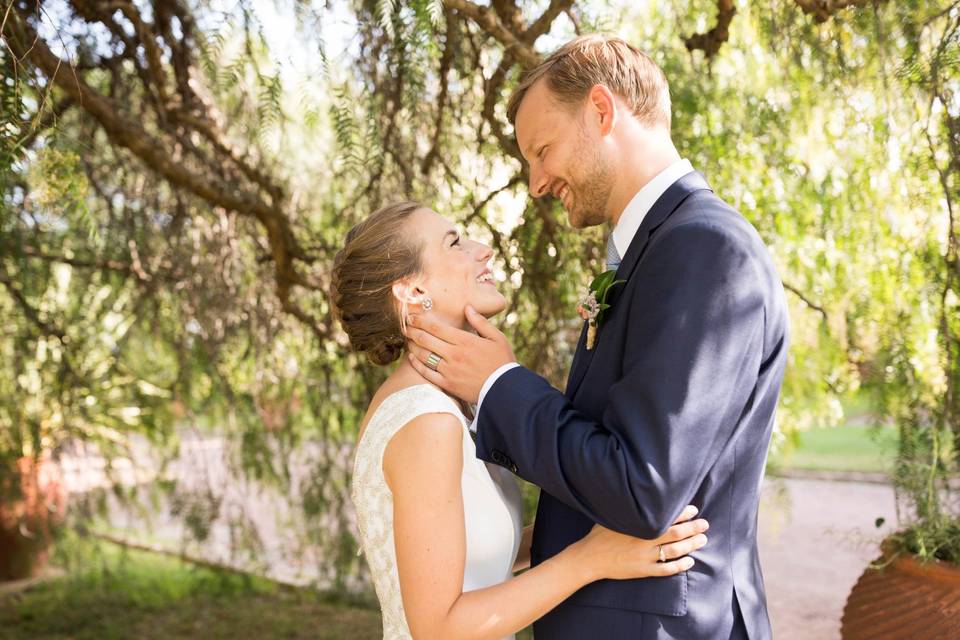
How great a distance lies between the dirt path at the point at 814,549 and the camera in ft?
18.5

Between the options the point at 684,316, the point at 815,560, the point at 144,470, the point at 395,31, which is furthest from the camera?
the point at 815,560

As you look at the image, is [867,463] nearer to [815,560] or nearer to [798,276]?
[815,560]

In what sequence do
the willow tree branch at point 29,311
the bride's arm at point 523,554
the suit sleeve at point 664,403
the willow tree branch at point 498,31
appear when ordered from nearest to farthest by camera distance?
the suit sleeve at point 664,403, the bride's arm at point 523,554, the willow tree branch at point 498,31, the willow tree branch at point 29,311

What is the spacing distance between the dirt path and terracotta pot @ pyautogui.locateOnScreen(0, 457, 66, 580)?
4767 millimetres

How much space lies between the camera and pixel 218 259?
14.3 feet

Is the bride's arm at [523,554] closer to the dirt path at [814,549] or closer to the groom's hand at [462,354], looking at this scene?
the groom's hand at [462,354]

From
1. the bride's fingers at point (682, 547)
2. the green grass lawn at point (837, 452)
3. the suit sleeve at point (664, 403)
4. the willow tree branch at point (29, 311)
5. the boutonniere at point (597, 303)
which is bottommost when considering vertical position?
the green grass lawn at point (837, 452)

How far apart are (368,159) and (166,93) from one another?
127cm

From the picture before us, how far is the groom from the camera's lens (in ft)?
4.42

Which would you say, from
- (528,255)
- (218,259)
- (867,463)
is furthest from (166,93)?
(867,463)

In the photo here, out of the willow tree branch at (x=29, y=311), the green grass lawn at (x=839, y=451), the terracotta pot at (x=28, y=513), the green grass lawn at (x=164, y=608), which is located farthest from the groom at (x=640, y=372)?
the green grass lawn at (x=839, y=451)

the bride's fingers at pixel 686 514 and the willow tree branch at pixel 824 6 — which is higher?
the willow tree branch at pixel 824 6

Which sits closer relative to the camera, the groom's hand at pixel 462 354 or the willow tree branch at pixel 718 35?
the groom's hand at pixel 462 354

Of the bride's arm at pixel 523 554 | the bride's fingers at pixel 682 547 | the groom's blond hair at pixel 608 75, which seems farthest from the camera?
the bride's arm at pixel 523 554
